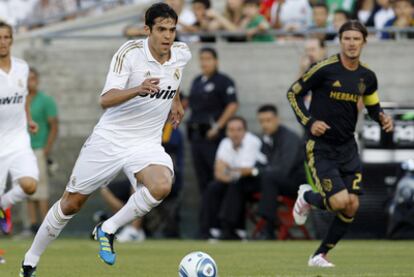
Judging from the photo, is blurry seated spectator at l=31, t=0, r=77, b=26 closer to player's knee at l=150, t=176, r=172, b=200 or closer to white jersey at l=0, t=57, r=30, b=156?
white jersey at l=0, t=57, r=30, b=156

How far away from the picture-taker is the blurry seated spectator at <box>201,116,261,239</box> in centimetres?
1703

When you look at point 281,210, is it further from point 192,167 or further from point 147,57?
point 147,57

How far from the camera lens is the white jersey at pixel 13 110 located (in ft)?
43.7

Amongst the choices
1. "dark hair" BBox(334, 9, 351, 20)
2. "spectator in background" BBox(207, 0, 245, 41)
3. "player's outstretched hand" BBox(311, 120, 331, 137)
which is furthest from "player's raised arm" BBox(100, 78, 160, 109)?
"spectator in background" BBox(207, 0, 245, 41)

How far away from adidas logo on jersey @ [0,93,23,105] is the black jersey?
12.1 ft

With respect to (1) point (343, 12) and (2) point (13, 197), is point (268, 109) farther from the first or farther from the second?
(2) point (13, 197)

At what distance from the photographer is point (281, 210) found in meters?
17.4

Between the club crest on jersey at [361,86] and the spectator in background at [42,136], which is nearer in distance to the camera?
the club crest on jersey at [361,86]

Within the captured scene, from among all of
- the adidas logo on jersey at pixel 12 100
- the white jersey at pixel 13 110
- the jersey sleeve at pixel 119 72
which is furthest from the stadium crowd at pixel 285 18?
the jersey sleeve at pixel 119 72

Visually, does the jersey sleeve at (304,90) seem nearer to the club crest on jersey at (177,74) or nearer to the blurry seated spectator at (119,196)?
the club crest on jersey at (177,74)

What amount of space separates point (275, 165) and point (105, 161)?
733 centimetres

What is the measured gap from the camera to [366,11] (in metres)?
18.7

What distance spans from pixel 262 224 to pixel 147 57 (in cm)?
767

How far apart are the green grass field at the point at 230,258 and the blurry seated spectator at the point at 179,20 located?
363 cm
